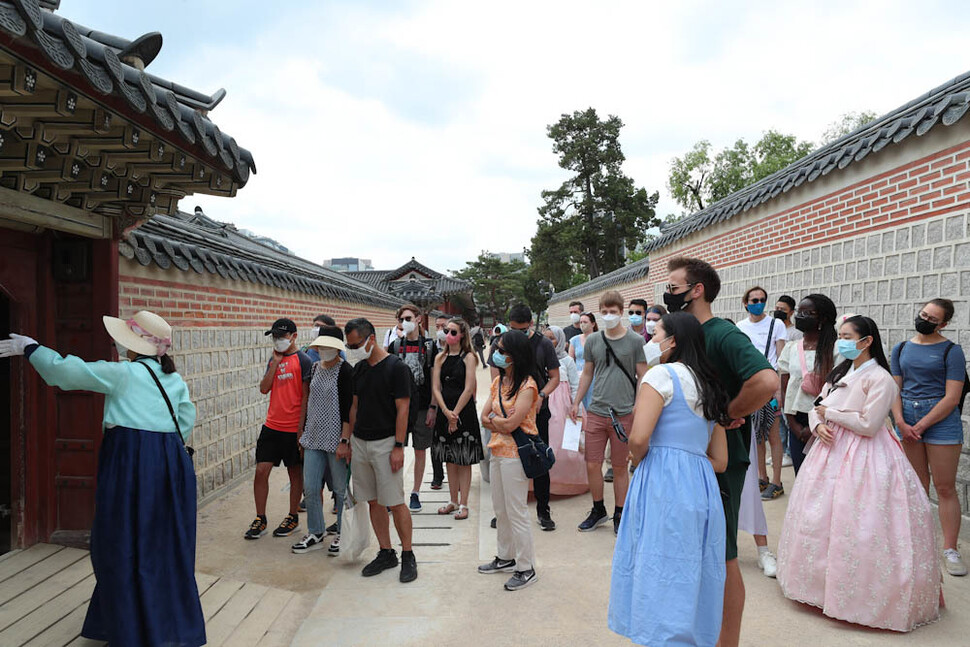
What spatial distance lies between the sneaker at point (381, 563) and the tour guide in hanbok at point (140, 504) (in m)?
1.17

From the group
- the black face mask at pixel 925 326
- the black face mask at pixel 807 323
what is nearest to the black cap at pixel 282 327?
the black face mask at pixel 807 323

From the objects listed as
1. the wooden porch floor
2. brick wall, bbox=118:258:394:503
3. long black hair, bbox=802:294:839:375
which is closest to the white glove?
the wooden porch floor

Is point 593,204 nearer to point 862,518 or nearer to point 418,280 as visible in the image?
point 418,280

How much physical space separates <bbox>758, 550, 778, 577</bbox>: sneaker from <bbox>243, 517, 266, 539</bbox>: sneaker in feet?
12.1

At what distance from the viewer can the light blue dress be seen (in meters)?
2.24

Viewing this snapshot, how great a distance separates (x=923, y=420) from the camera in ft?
11.9

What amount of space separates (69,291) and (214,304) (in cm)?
194

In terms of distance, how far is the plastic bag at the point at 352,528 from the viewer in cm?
406

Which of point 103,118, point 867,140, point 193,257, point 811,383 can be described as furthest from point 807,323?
point 193,257

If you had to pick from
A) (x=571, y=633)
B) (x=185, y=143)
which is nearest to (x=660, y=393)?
(x=571, y=633)

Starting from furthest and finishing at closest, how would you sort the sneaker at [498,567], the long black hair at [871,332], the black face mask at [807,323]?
the black face mask at [807,323]
the sneaker at [498,567]
the long black hair at [871,332]

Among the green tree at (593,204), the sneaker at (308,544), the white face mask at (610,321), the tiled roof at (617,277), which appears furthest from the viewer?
the green tree at (593,204)

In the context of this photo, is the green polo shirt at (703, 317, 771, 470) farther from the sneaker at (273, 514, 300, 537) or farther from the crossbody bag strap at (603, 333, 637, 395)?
the sneaker at (273, 514, 300, 537)

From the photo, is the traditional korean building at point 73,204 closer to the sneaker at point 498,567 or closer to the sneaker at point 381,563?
the sneaker at point 381,563
